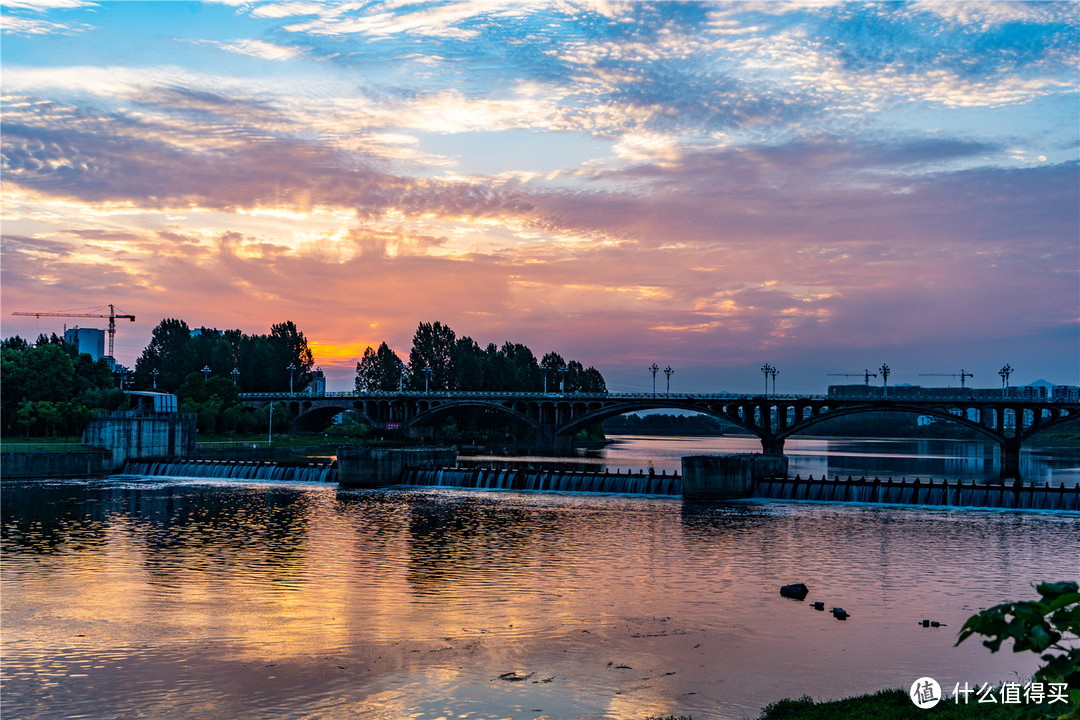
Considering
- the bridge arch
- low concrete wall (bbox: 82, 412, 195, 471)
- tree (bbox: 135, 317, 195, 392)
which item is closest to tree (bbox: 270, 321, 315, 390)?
tree (bbox: 135, 317, 195, 392)

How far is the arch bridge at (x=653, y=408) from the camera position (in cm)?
11262

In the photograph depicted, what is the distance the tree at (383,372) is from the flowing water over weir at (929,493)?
12758 cm

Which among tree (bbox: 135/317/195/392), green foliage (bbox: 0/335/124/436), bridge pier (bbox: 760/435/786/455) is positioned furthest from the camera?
tree (bbox: 135/317/195/392)

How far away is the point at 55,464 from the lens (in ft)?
282

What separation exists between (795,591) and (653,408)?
97189mm

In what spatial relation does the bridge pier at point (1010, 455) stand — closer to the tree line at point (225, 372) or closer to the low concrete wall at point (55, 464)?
the tree line at point (225, 372)

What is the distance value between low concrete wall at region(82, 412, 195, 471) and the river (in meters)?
33.3

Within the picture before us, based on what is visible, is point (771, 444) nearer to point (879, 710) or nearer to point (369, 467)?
point (369, 467)

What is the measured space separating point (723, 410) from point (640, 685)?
345 feet

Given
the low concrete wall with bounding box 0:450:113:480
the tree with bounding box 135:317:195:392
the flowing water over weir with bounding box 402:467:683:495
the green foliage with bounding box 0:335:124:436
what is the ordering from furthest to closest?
the tree with bounding box 135:317:195:392 → the green foliage with bounding box 0:335:124:436 → the low concrete wall with bounding box 0:450:113:480 → the flowing water over weir with bounding box 402:467:683:495

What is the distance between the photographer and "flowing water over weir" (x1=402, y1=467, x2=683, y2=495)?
2923 inches

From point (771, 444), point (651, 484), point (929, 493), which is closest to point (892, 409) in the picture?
point (771, 444)

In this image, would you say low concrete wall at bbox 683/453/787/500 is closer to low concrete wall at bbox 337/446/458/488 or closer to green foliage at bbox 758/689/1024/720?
low concrete wall at bbox 337/446/458/488

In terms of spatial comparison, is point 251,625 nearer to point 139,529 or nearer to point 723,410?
point 139,529
